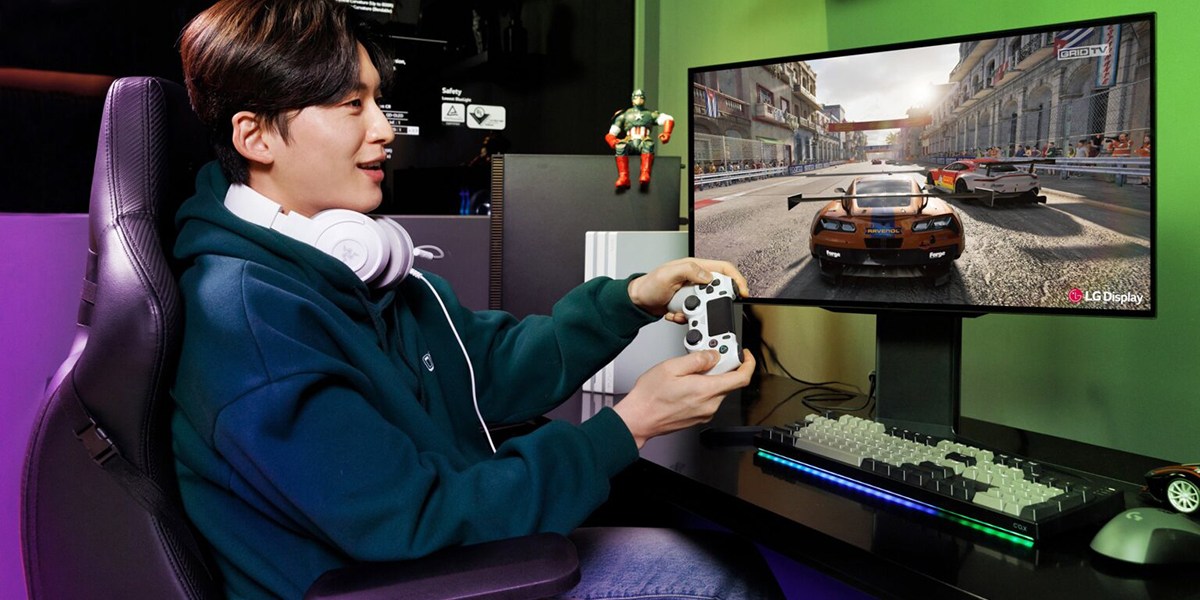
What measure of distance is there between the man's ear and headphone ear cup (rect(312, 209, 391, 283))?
8 centimetres

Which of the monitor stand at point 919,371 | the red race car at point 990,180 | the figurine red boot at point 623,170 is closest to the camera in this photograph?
the red race car at point 990,180

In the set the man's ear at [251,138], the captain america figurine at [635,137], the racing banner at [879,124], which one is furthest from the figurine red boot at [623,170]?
the man's ear at [251,138]

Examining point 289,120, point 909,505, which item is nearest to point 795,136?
point 909,505

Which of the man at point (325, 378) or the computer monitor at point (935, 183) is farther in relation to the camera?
the computer monitor at point (935, 183)

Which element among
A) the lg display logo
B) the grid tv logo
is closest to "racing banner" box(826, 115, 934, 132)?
the grid tv logo

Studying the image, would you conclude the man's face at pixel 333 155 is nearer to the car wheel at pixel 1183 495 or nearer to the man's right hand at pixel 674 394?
the man's right hand at pixel 674 394

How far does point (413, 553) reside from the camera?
801mm

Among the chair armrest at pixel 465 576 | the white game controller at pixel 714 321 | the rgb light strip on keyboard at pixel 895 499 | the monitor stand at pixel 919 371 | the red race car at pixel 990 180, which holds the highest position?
the red race car at pixel 990 180

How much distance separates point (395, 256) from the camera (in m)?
1.02

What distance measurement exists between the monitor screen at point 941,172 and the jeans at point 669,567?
0.34 m

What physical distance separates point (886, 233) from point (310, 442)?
73cm

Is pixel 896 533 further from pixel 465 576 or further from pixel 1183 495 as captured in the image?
pixel 465 576

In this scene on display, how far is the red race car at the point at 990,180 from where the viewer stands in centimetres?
107

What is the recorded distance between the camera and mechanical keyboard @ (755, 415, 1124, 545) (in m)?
0.85
